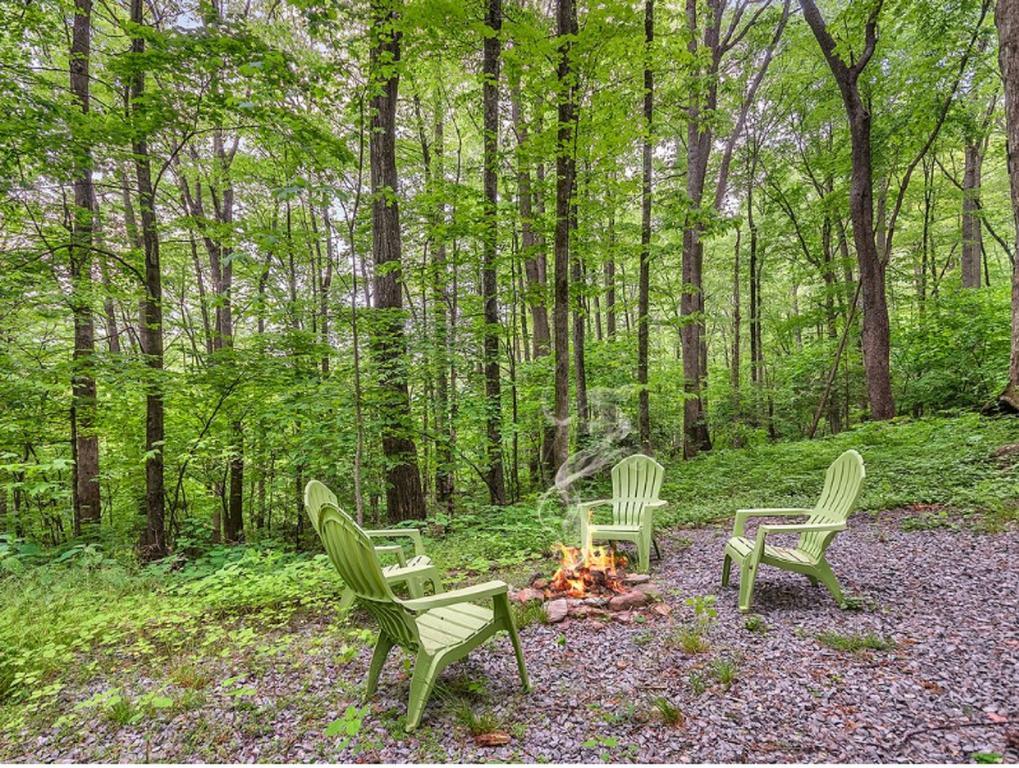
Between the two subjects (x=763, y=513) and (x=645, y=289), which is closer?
(x=763, y=513)

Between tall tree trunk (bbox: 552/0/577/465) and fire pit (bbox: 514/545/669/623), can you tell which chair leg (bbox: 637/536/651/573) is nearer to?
fire pit (bbox: 514/545/669/623)

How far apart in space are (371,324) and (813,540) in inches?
189

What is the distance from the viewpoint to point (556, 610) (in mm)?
3221

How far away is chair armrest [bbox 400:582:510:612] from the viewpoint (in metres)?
2.10

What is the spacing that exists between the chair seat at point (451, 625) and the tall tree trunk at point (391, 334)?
10.7 ft

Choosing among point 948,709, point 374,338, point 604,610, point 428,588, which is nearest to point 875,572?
point 948,709

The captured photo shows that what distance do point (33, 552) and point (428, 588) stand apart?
4.32 meters

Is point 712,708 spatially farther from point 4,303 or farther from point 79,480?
point 79,480

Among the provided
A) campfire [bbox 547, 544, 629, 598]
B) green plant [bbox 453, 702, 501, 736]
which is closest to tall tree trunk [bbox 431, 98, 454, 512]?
campfire [bbox 547, 544, 629, 598]

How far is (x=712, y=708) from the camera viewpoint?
2.09 m

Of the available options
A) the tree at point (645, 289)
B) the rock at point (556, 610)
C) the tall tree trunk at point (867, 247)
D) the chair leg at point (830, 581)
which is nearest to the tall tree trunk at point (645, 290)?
the tree at point (645, 289)

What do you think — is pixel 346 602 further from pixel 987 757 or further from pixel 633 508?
pixel 987 757

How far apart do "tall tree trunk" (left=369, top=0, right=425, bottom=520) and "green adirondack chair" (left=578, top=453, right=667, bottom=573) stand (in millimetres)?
2576

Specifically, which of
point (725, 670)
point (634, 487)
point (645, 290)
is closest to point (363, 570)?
point (725, 670)
